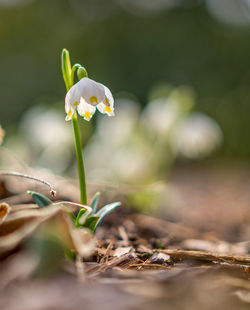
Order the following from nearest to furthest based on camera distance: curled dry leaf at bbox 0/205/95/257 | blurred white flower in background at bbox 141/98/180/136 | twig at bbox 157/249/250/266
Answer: curled dry leaf at bbox 0/205/95/257
twig at bbox 157/249/250/266
blurred white flower in background at bbox 141/98/180/136

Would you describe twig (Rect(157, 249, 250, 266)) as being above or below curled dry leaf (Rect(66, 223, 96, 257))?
below

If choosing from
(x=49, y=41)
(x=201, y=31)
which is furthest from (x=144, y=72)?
(x=49, y=41)

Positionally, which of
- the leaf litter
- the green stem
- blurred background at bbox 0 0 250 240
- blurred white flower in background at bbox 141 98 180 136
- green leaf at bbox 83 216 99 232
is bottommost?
the leaf litter

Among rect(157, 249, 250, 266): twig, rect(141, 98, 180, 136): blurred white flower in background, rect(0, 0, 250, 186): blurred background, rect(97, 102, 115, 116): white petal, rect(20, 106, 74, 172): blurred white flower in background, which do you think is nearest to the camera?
rect(157, 249, 250, 266): twig

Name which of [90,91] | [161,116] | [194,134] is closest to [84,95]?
[90,91]

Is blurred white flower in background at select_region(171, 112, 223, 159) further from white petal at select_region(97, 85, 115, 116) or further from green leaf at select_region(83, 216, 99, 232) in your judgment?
green leaf at select_region(83, 216, 99, 232)

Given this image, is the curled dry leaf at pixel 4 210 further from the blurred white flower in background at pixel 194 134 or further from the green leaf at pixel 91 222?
the blurred white flower in background at pixel 194 134

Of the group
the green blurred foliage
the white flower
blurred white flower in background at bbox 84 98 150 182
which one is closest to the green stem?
the white flower

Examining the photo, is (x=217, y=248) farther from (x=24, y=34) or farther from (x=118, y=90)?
(x=24, y=34)
